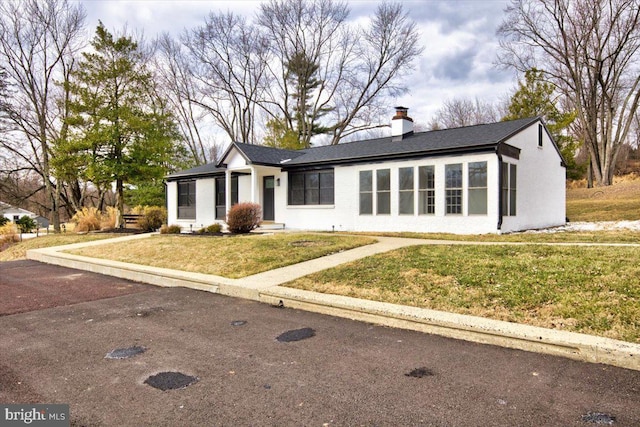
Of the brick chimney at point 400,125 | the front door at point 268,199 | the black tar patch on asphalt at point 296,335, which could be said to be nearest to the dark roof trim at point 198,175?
the front door at point 268,199

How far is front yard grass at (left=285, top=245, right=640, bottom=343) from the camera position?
5.04m

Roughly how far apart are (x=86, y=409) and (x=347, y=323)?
3.27 m

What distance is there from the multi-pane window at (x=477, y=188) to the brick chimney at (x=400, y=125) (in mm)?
4709

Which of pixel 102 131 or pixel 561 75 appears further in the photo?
pixel 561 75

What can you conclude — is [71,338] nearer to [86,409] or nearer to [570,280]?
[86,409]

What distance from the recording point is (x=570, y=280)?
6250 millimetres

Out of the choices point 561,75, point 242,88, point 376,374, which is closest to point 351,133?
point 242,88

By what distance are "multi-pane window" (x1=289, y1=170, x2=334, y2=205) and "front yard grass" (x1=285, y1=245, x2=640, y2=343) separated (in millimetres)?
9316

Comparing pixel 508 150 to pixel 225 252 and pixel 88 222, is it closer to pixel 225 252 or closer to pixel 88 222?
pixel 225 252

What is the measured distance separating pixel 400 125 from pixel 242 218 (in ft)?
27.2

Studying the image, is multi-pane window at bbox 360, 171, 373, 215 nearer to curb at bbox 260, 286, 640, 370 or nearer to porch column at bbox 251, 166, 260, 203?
porch column at bbox 251, 166, 260, 203

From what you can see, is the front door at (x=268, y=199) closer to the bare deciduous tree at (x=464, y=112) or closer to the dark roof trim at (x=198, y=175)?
the dark roof trim at (x=198, y=175)

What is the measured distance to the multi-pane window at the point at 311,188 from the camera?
18422 mm

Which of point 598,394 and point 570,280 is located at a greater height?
point 570,280
